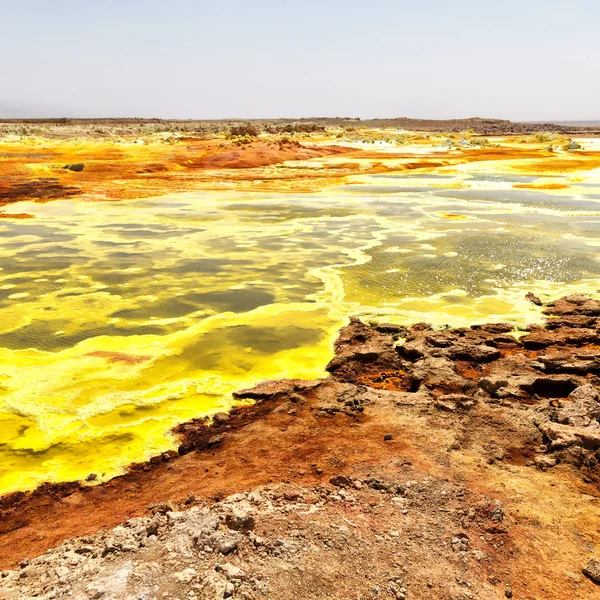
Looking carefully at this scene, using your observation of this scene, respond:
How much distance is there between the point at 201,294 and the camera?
47.8 ft

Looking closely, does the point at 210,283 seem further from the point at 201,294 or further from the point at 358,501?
the point at 358,501

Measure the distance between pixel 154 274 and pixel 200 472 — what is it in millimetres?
10683

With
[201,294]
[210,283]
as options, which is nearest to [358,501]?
[201,294]

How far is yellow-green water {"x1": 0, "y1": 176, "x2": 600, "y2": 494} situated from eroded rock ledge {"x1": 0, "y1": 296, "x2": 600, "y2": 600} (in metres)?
1.02

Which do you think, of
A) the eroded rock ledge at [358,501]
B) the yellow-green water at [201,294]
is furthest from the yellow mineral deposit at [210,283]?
the eroded rock ledge at [358,501]

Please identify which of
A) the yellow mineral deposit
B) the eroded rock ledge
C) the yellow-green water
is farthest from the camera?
the yellow mineral deposit

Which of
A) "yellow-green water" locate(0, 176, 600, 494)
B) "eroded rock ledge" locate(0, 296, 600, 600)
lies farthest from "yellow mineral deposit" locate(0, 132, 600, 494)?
"eroded rock ledge" locate(0, 296, 600, 600)

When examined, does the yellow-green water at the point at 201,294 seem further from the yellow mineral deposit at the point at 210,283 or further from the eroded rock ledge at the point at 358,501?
the eroded rock ledge at the point at 358,501

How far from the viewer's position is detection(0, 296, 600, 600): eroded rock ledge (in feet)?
15.2

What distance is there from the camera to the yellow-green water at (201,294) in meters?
8.66

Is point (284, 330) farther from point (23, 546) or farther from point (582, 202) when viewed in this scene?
point (582, 202)

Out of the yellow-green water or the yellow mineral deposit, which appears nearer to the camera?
the yellow-green water

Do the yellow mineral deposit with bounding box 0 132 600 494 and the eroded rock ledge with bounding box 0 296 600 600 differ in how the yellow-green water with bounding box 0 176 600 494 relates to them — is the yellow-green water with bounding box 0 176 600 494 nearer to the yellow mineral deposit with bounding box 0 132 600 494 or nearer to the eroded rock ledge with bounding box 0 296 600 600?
the yellow mineral deposit with bounding box 0 132 600 494

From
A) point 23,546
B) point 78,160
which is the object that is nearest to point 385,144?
point 78,160
